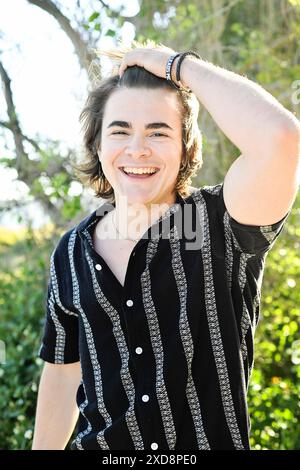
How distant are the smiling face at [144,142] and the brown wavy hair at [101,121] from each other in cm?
3

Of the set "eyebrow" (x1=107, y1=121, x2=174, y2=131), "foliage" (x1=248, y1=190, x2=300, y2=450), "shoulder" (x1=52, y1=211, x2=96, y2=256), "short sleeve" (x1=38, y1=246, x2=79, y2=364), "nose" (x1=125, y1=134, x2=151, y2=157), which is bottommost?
"foliage" (x1=248, y1=190, x2=300, y2=450)

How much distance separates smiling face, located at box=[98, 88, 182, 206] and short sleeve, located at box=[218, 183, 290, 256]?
0.21m

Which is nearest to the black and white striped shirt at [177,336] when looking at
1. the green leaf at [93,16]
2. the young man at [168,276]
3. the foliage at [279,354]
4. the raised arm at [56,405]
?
the young man at [168,276]

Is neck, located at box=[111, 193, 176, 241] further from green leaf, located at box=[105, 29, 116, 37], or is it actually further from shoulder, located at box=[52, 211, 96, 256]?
green leaf, located at box=[105, 29, 116, 37]

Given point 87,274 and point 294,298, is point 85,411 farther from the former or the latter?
point 294,298

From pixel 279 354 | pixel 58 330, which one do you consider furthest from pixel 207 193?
pixel 279 354

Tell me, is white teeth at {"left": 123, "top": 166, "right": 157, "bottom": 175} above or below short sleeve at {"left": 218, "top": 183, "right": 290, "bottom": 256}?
above

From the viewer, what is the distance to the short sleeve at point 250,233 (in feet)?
5.84

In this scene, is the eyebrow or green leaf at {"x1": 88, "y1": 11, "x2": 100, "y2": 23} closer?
the eyebrow

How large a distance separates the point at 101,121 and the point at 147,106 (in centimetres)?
28

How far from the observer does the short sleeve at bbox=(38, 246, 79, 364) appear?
225cm

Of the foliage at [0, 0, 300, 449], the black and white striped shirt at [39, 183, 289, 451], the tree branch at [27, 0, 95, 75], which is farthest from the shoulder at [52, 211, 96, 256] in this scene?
the tree branch at [27, 0, 95, 75]
